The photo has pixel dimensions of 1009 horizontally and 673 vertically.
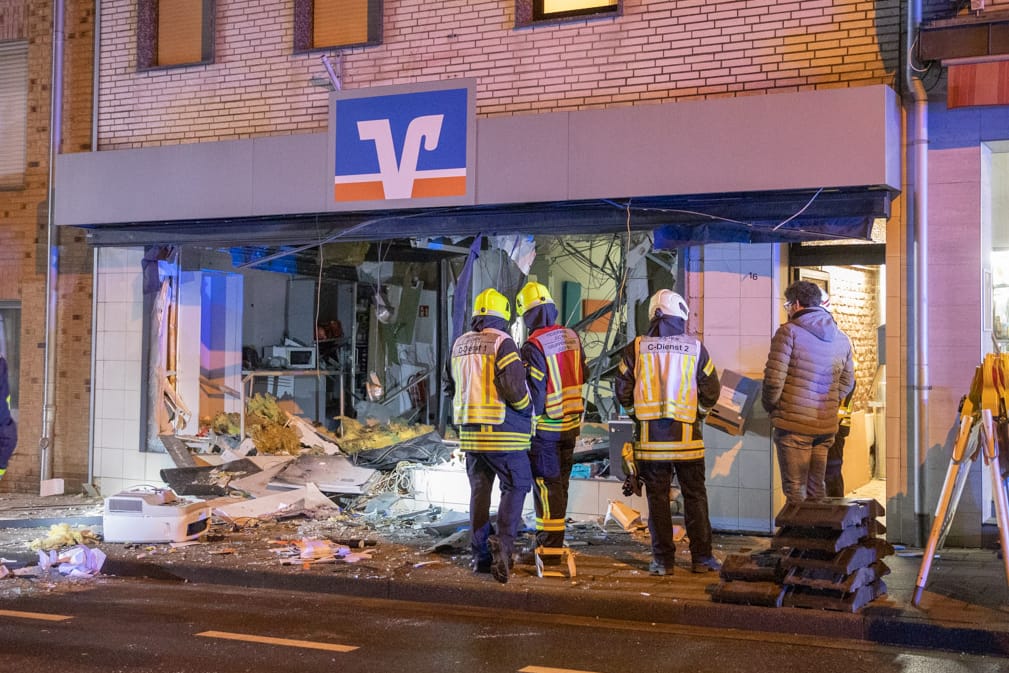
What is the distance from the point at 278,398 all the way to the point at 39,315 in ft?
10.2

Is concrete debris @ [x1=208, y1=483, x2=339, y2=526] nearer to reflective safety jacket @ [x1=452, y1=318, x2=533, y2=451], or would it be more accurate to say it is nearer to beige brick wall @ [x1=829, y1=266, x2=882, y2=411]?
reflective safety jacket @ [x1=452, y1=318, x2=533, y2=451]

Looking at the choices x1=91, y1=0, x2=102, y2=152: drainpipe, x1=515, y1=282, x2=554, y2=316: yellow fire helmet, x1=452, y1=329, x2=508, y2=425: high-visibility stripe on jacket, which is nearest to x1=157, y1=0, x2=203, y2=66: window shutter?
x1=91, y1=0, x2=102, y2=152: drainpipe

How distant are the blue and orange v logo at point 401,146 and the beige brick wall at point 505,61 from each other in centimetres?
48

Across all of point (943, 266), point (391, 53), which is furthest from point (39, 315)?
point (943, 266)

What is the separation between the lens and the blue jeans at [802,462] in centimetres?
913

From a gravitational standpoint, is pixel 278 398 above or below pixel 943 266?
below

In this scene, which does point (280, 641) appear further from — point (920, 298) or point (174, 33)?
point (174, 33)

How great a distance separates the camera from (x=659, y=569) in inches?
345

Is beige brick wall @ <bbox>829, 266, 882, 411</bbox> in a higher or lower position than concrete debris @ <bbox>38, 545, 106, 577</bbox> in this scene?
higher

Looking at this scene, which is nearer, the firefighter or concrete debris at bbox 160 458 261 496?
the firefighter

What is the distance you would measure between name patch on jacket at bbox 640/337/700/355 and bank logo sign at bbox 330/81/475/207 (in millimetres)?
3042

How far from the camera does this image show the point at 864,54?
9.97 meters

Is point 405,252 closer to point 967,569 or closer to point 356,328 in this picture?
point 356,328

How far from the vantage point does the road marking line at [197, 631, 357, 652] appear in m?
6.96
